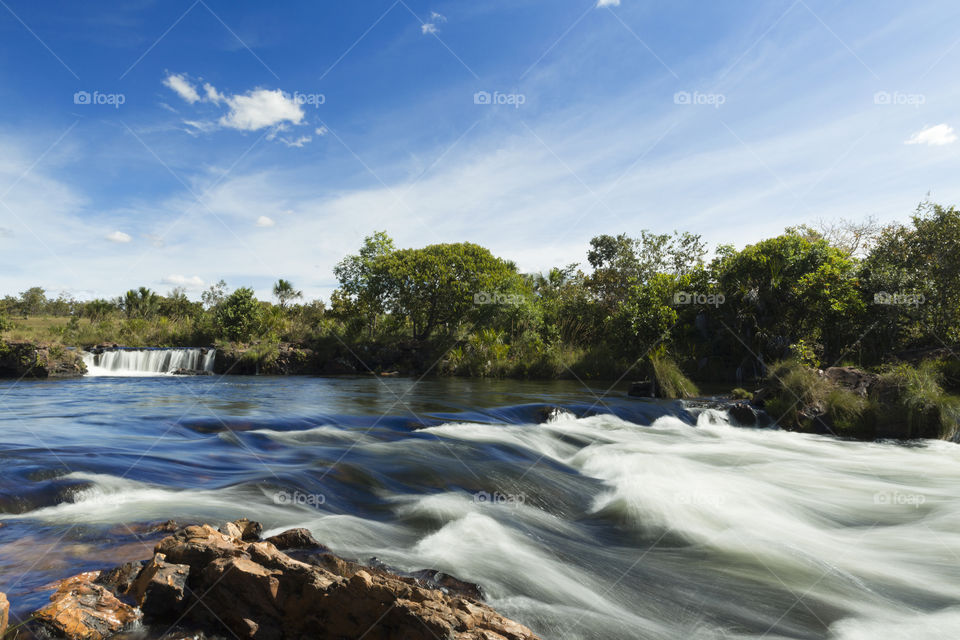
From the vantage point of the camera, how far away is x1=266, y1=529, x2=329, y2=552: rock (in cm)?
348

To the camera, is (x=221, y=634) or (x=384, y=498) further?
(x=384, y=498)

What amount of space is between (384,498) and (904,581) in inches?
195

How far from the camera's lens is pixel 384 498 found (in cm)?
541

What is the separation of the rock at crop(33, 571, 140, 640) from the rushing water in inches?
10.0

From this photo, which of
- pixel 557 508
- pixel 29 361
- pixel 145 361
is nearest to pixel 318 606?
pixel 557 508

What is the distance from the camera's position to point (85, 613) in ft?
8.17

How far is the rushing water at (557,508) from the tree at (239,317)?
1813 cm

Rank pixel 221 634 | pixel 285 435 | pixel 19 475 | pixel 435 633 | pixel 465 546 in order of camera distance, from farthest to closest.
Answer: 1. pixel 285 435
2. pixel 19 475
3. pixel 465 546
4. pixel 221 634
5. pixel 435 633

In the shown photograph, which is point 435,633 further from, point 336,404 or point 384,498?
point 336,404

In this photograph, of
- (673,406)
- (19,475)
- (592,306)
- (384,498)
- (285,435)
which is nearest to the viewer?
(19,475)

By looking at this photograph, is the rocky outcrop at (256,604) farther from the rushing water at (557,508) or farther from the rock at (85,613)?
the rushing water at (557,508)

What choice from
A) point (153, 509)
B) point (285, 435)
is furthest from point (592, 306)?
point (153, 509)

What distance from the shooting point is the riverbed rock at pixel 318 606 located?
2.45 metres

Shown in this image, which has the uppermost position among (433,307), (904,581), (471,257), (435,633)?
(471,257)
